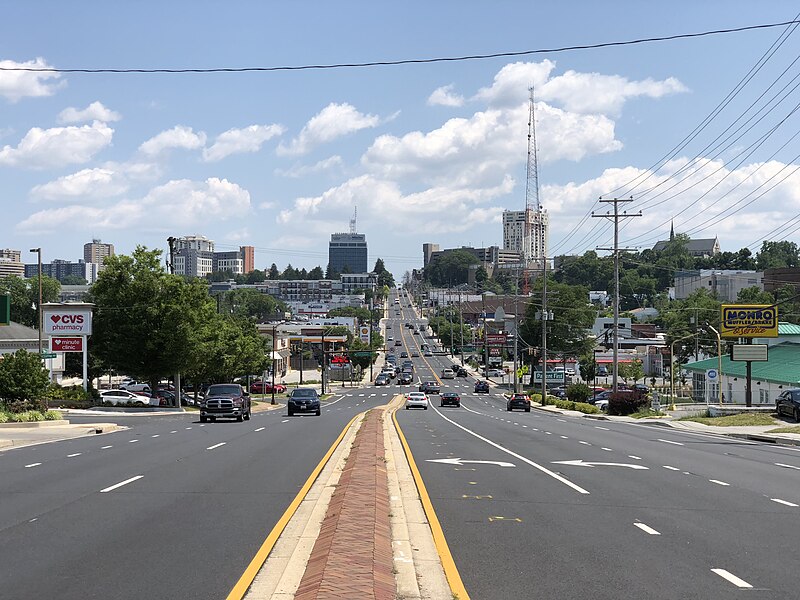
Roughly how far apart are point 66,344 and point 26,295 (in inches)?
3735

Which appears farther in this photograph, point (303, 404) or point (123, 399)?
point (123, 399)

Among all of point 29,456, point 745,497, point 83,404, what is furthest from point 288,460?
point 83,404

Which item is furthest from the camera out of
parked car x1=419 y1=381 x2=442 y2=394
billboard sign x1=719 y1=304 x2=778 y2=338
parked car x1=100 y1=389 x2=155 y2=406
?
parked car x1=419 y1=381 x2=442 y2=394

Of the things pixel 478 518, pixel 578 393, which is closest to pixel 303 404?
pixel 478 518

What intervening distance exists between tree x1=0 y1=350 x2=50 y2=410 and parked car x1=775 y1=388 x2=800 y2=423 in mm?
35243

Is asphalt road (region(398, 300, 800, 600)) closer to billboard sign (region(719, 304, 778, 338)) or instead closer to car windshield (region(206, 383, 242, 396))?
car windshield (region(206, 383, 242, 396))

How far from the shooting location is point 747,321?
57812mm

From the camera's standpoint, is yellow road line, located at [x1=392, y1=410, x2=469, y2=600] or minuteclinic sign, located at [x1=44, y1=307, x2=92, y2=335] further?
minuteclinic sign, located at [x1=44, y1=307, x2=92, y2=335]

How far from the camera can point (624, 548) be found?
10.6 m

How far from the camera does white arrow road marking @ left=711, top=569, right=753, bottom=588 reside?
8.83 metres

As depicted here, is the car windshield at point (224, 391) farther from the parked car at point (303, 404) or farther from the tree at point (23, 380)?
the tree at point (23, 380)

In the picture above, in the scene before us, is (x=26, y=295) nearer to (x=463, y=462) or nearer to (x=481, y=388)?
(x=481, y=388)

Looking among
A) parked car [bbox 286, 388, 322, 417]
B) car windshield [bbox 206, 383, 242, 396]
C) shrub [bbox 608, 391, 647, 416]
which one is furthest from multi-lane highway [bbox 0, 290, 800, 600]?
shrub [bbox 608, 391, 647, 416]

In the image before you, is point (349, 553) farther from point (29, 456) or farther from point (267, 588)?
point (29, 456)
